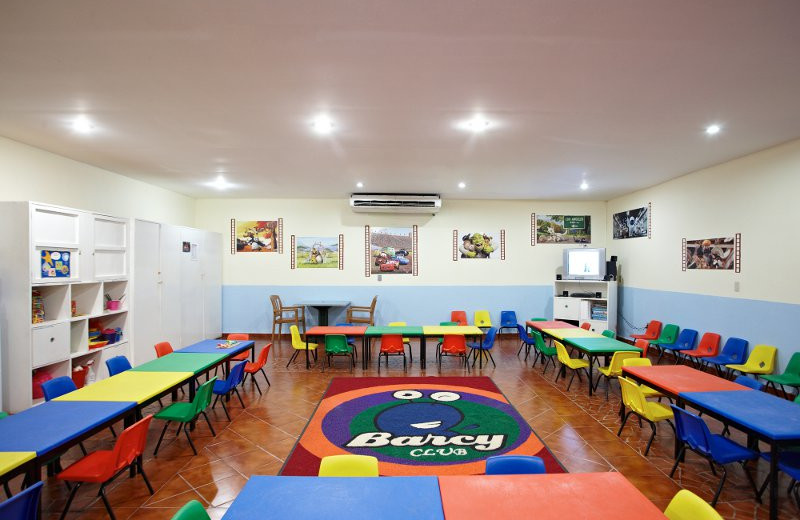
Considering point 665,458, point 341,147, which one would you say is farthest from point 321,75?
point 665,458

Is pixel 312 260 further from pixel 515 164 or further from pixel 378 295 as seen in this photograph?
pixel 515 164

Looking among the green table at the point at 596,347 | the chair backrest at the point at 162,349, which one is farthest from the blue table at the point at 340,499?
the green table at the point at 596,347

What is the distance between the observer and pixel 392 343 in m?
7.07

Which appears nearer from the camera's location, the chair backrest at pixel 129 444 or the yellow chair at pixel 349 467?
the yellow chair at pixel 349 467

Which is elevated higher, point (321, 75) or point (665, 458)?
point (321, 75)

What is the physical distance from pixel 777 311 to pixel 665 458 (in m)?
3.66

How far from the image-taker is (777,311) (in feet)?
19.4

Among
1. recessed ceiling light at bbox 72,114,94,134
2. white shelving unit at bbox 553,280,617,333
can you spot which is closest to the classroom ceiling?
recessed ceiling light at bbox 72,114,94,134

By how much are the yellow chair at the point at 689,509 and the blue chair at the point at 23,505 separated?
3.30 meters

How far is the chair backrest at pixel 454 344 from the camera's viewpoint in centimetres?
707

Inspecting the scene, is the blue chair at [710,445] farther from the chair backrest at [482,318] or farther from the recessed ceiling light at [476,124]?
the chair backrest at [482,318]

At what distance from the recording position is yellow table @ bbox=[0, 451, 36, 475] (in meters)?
2.28

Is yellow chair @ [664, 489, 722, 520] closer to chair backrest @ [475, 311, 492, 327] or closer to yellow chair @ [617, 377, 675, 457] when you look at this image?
yellow chair @ [617, 377, 675, 457]

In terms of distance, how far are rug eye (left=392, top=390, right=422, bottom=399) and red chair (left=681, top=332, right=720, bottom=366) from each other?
4.76 m
